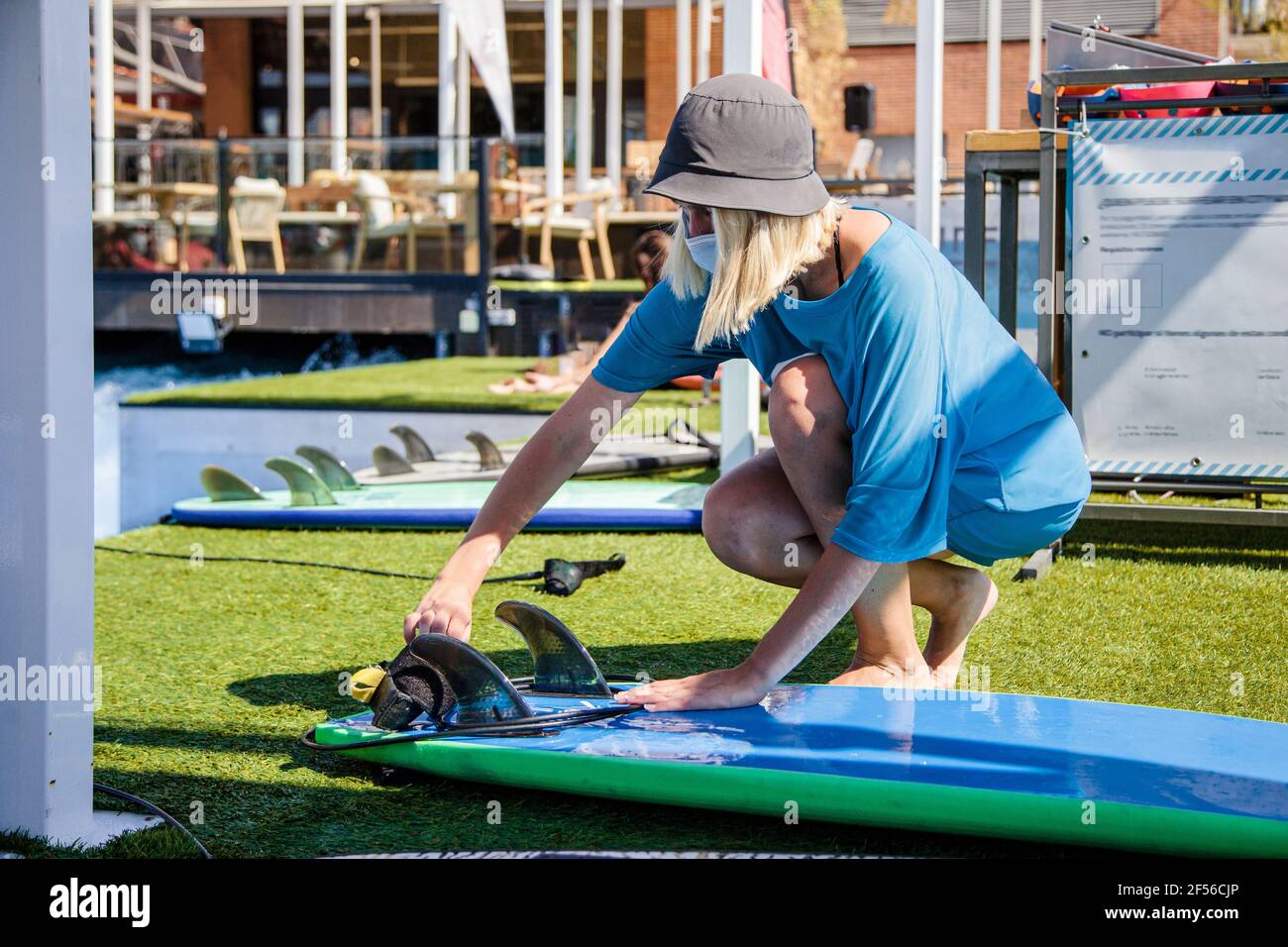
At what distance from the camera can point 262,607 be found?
150 inches

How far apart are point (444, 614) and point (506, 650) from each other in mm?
1033

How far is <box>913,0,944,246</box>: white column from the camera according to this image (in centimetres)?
481

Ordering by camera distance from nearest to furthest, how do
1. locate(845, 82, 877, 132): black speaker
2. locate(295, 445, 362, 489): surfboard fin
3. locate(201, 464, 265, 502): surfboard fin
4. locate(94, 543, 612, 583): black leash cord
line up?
locate(94, 543, 612, 583): black leash cord
locate(201, 464, 265, 502): surfboard fin
locate(295, 445, 362, 489): surfboard fin
locate(845, 82, 877, 132): black speaker

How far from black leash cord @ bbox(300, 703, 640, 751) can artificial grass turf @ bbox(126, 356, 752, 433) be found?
514 centimetres

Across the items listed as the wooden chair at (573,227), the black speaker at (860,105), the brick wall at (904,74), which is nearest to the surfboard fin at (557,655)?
the wooden chair at (573,227)

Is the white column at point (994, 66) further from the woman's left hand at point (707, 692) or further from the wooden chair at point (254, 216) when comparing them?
the woman's left hand at point (707, 692)

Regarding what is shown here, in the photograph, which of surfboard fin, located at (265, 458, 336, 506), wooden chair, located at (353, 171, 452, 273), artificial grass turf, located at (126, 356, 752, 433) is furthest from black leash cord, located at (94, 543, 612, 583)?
wooden chair, located at (353, 171, 452, 273)

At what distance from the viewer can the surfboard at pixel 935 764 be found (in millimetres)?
1898

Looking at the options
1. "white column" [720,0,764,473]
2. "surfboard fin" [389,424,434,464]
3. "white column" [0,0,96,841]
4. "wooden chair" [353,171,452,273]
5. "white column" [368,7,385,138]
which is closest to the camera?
"white column" [0,0,96,841]

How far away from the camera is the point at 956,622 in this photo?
9.12 feet

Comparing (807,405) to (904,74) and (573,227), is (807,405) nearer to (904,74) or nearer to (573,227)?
(573,227)

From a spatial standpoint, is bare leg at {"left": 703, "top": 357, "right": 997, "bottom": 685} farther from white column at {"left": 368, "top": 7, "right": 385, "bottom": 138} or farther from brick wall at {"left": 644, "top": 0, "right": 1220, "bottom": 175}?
white column at {"left": 368, "top": 7, "right": 385, "bottom": 138}

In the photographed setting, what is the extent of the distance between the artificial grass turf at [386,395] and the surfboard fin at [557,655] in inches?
195
